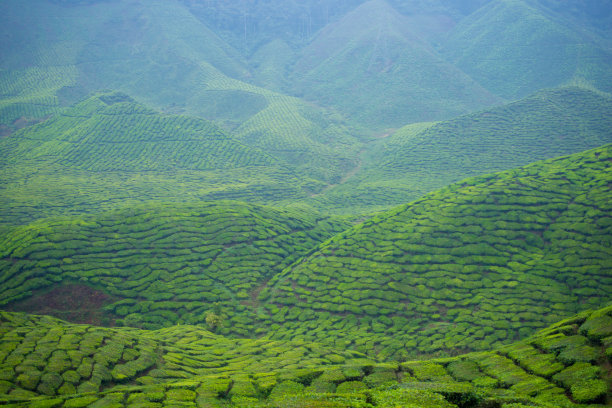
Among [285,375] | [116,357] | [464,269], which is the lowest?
[116,357]

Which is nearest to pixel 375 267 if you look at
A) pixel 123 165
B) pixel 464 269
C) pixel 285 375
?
pixel 464 269

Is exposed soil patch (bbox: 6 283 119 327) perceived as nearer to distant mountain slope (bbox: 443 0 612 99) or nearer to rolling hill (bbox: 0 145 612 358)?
rolling hill (bbox: 0 145 612 358)

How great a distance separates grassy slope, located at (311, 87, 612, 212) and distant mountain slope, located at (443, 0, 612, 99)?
26587 mm

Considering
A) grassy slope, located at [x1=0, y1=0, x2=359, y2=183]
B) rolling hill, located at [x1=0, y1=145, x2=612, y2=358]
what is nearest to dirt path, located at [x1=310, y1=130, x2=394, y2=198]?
grassy slope, located at [x1=0, y1=0, x2=359, y2=183]

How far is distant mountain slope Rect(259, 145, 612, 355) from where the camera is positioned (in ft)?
68.8

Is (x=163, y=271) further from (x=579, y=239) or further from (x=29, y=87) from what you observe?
(x=29, y=87)

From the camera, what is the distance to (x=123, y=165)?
53438 millimetres

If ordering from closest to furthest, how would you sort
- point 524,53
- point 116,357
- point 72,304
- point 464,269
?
point 116,357 → point 72,304 → point 464,269 → point 524,53

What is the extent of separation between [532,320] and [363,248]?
448 inches

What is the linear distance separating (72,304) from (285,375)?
15783 mm

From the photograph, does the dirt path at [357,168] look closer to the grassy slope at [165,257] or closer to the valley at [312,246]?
the valley at [312,246]

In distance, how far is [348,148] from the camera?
6475 cm

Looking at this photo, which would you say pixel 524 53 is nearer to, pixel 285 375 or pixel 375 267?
pixel 375 267

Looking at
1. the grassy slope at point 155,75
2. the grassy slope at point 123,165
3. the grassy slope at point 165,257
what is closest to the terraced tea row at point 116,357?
the grassy slope at point 165,257
